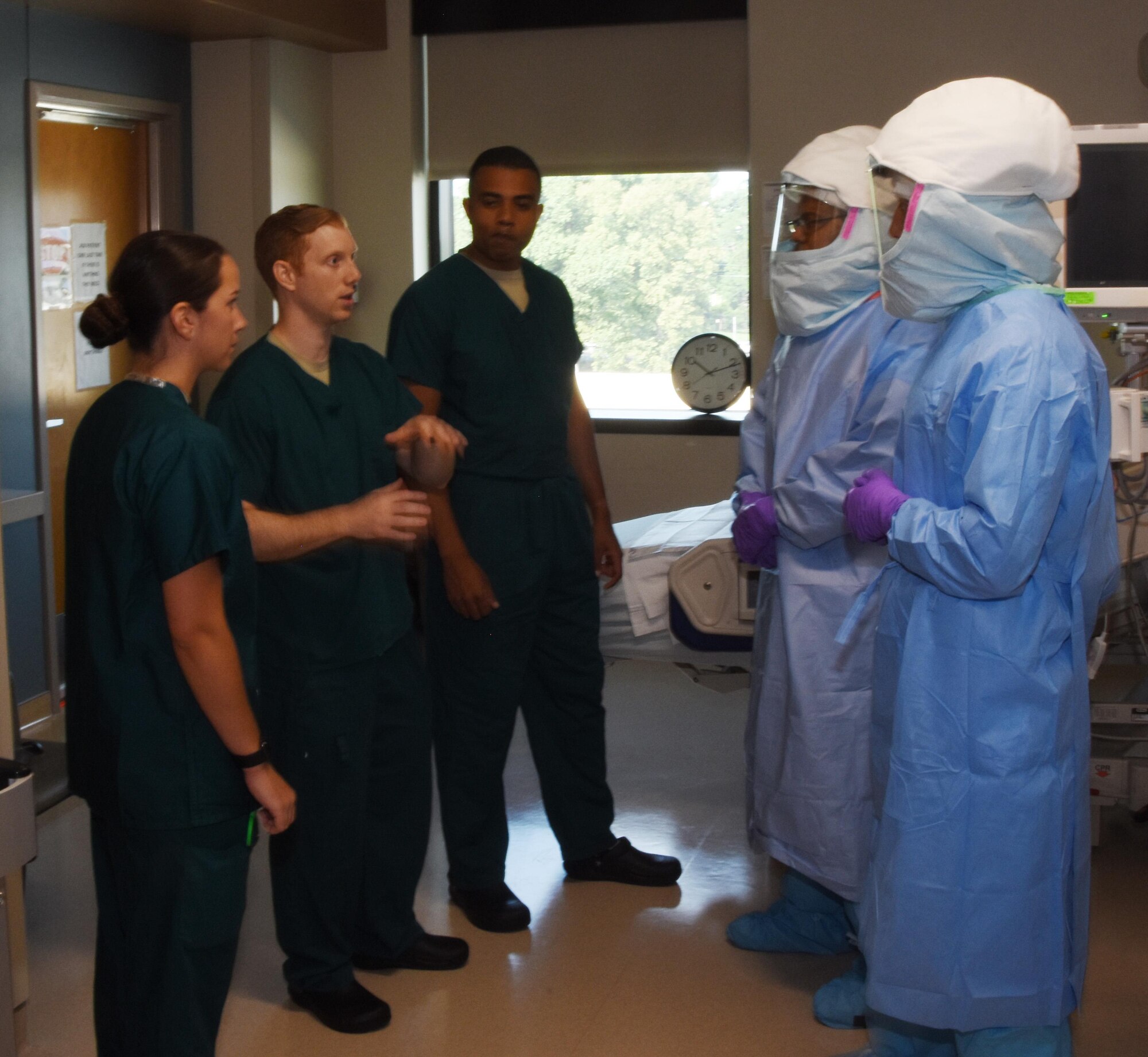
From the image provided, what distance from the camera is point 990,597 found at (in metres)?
1.75

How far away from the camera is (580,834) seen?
9.63ft

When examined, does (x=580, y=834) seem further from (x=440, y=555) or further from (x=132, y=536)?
(x=132, y=536)

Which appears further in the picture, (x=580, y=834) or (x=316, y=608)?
(x=580, y=834)

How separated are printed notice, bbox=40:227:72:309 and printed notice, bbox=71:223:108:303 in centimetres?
3

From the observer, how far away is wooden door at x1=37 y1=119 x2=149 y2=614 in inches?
167

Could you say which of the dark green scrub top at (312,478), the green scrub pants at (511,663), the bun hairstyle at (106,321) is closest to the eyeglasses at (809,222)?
the green scrub pants at (511,663)

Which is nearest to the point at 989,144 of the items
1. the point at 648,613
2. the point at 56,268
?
the point at 648,613

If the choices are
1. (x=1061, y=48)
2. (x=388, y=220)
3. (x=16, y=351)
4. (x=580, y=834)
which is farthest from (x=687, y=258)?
(x=580, y=834)

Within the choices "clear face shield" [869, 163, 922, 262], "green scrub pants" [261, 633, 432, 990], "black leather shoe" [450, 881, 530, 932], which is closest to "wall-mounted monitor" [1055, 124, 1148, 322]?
"clear face shield" [869, 163, 922, 262]

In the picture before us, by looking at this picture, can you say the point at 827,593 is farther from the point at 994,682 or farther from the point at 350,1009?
the point at 350,1009

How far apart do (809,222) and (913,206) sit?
0.65 meters

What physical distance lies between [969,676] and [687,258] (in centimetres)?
373

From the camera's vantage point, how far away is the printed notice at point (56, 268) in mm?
4215

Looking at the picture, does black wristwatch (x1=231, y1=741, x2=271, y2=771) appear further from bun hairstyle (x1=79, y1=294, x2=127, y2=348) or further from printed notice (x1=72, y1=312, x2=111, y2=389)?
printed notice (x1=72, y1=312, x2=111, y2=389)
